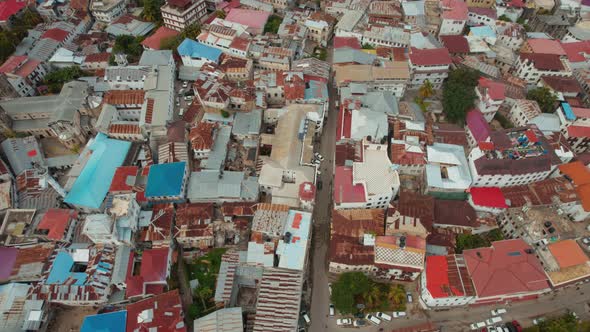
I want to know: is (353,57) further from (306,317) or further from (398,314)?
(306,317)

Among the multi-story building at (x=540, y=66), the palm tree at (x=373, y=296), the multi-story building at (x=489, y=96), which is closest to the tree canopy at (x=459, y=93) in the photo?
the multi-story building at (x=489, y=96)

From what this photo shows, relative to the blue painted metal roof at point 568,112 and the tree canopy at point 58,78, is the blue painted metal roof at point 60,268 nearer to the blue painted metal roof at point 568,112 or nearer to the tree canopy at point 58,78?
the tree canopy at point 58,78

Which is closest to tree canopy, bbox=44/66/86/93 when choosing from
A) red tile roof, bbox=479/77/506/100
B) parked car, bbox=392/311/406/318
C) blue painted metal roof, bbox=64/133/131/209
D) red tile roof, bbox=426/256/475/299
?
blue painted metal roof, bbox=64/133/131/209

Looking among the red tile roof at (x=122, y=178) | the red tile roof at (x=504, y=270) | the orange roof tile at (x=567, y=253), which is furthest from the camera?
the red tile roof at (x=122, y=178)

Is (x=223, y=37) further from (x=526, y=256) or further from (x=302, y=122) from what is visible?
(x=526, y=256)

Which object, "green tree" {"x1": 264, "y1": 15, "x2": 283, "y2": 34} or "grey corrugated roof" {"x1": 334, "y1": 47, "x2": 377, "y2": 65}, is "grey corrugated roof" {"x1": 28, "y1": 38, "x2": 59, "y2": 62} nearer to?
"green tree" {"x1": 264, "y1": 15, "x2": 283, "y2": 34}

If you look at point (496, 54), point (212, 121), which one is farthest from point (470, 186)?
point (212, 121)
